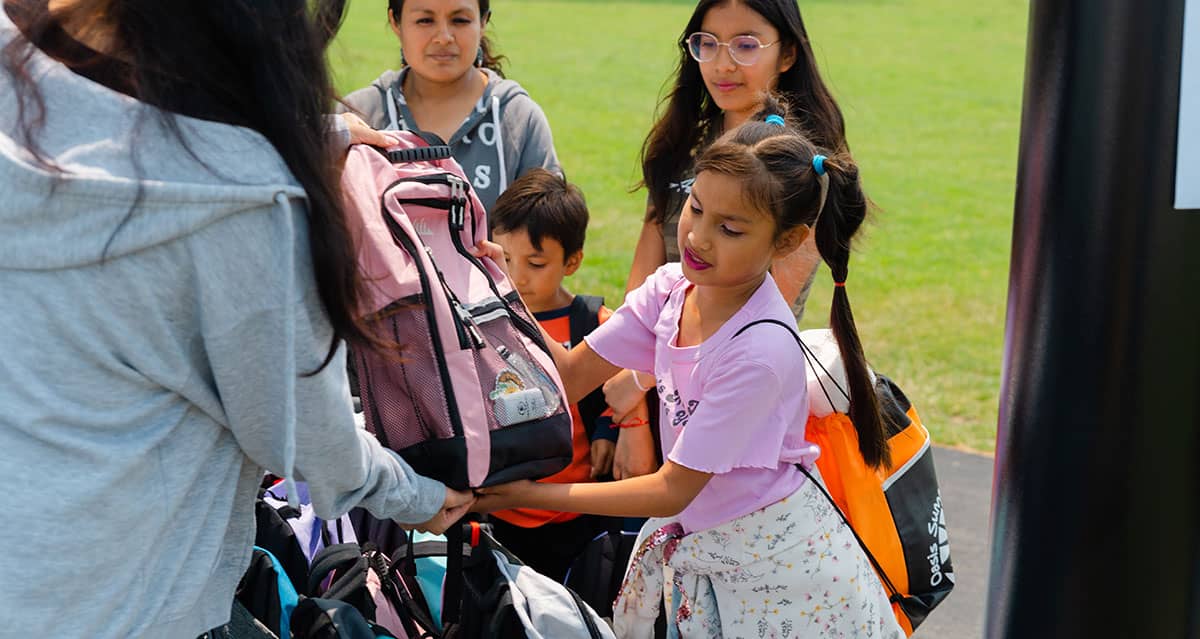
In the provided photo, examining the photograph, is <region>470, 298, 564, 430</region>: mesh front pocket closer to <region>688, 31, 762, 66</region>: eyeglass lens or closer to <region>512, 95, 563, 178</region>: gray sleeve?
<region>688, 31, 762, 66</region>: eyeglass lens

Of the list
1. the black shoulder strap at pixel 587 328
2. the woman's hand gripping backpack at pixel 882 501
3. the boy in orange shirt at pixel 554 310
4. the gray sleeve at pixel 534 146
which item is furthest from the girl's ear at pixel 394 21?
the woman's hand gripping backpack at pixel 882 501

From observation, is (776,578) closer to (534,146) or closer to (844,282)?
(844,282)

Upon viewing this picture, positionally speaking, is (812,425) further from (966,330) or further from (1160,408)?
(966,330)

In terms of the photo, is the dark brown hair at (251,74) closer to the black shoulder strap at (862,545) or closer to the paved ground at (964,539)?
the black shoulder strap at (862,545)

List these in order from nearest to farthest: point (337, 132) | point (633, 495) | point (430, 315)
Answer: point (337, 132), point (430, 315), point (633, 495)

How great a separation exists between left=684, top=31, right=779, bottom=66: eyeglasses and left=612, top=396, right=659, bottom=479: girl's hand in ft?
3.06

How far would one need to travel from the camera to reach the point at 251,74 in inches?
59.3

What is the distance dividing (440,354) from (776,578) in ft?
2.44

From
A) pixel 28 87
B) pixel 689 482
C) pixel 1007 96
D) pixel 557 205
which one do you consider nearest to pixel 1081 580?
pixel 689 482

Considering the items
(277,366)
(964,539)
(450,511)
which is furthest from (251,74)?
(964,539)

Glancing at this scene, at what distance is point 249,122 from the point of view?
1521 millimetres

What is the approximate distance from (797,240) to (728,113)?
1039 mm

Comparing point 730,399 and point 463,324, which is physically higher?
point 463,324

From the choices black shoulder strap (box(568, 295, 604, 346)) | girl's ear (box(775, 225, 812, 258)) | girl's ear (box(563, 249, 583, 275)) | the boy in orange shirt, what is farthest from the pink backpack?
girl's ear (box(563, 249, 583, 275))
